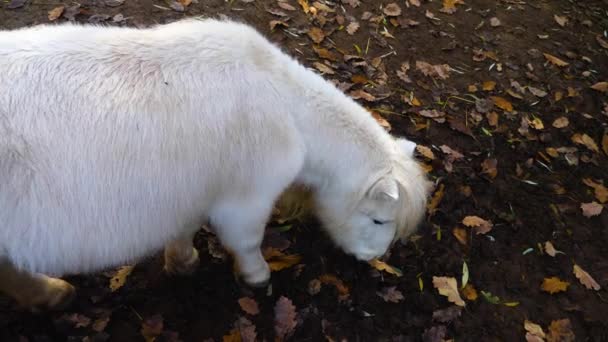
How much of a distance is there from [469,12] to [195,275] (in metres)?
4.33

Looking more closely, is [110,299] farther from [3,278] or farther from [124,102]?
[124,102]

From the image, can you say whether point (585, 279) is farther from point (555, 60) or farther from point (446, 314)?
point (555, 60)

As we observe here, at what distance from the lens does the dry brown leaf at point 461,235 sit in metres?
3.38

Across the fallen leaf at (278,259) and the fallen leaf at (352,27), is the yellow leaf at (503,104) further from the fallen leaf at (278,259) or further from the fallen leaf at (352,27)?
the fallen leaf at (278,259)

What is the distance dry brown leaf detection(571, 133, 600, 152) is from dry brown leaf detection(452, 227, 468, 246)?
1676mm

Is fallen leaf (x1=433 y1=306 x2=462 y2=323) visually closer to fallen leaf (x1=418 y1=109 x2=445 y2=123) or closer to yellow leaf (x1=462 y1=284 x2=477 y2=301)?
yellow leaf (x1=462 y1=284 x2=477 y2=301)

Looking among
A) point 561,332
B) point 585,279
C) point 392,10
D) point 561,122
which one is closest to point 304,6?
point 392,10

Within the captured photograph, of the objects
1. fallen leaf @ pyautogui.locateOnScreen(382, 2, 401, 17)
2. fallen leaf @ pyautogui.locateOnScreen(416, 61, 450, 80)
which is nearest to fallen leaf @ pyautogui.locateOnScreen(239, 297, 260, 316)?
fallen leaf @ pyautogui.locateOnScreen(416, 61, 450, 80)

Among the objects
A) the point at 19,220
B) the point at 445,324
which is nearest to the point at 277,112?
the point at 19,220

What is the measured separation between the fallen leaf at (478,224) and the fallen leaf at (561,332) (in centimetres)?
73

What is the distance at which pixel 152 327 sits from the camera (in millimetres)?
2574

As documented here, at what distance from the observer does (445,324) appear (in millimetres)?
2955

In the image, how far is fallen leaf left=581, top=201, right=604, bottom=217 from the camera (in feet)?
12.2

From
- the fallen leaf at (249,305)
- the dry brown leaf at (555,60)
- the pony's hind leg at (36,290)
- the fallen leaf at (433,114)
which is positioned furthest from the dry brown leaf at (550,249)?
the pony's hind leg at (36,290)
